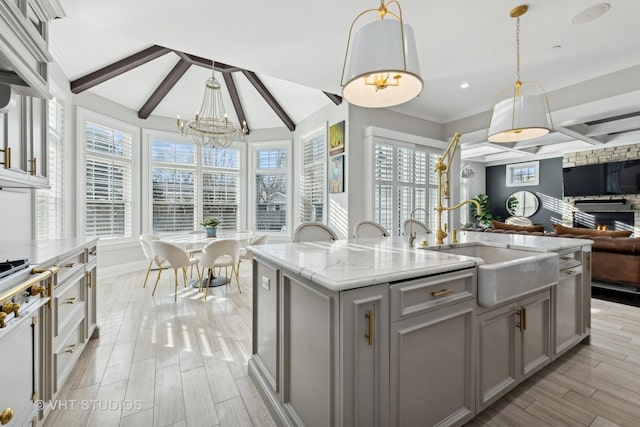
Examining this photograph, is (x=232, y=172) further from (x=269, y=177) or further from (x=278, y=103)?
(x=278, y=103)

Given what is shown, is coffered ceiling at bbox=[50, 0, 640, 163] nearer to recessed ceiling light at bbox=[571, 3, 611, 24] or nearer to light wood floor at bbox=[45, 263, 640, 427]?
recessed ceiling light at bbox=[571, 3, 611, 24]

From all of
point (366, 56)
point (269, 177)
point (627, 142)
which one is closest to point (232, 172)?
point (269, 177)

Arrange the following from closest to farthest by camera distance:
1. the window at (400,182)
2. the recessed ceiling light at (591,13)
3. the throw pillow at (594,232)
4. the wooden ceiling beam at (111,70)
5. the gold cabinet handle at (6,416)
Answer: the gold cabinet handle at (6,416)
the recessed ceiling light at (591,13)
the wooden ceiling beam at (111,70)
the throw pillow at (594,232)
the window at (400,182)

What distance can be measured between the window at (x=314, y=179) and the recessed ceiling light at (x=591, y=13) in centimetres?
342

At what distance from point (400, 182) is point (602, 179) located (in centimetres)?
691

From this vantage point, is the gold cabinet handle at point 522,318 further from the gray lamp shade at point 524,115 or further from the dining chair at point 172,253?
the dining chair at point 172,253

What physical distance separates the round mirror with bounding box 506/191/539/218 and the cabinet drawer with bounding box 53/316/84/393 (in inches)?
459

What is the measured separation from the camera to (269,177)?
630 centimetres

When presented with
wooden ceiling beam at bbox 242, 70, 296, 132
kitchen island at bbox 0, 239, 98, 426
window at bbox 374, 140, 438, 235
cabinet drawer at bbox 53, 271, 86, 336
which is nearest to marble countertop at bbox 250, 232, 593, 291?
kitchen island at bbox 0, 239, 98, 426

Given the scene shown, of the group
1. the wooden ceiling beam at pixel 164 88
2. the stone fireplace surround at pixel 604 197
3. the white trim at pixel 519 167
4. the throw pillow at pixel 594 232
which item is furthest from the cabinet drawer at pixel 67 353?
the white trim at pixel 519 167

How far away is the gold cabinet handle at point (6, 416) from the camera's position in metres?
1.01

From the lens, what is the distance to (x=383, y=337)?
3.64 ft

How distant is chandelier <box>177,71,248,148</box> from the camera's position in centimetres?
405

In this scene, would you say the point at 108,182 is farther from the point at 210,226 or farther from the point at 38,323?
the point at 38,323
